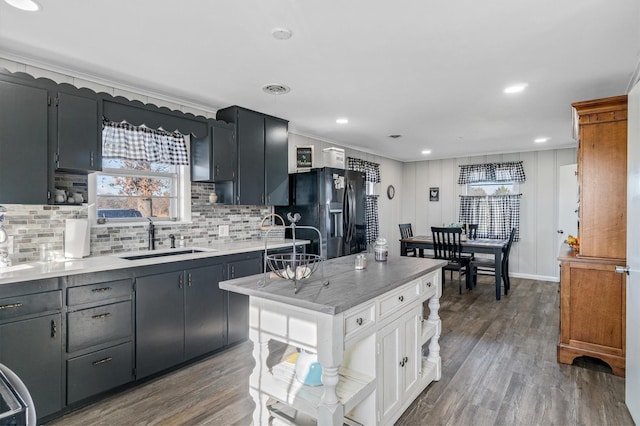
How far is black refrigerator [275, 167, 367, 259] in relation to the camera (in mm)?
4191

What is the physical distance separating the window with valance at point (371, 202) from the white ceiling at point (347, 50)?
7.60ft

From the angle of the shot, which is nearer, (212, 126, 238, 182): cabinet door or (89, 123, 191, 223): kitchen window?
(89, 123, 191, 223): kitchen window

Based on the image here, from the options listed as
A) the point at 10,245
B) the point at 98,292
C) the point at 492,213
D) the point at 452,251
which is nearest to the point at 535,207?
the point at 492,213

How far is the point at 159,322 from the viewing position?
2.67m

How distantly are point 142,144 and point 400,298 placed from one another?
2525 mm

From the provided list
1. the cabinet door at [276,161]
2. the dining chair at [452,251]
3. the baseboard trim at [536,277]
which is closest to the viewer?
the cabinet door at [276,161]

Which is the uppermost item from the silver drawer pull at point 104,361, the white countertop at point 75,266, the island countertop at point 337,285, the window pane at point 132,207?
the window pane at point 132,207

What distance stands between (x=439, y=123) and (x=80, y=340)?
419cm

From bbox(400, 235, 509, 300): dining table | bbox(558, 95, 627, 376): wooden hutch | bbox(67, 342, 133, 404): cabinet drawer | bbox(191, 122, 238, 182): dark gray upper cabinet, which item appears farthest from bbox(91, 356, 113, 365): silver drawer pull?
bbox(400, 235, 509, 300): dining table

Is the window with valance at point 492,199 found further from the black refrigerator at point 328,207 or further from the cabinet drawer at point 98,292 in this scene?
the cabinet drawer at point 98,292

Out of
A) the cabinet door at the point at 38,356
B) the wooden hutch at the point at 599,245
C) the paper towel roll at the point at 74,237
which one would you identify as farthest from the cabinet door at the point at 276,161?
the wooden hutch at the point at 599,245

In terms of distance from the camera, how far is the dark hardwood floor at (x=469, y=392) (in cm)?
215

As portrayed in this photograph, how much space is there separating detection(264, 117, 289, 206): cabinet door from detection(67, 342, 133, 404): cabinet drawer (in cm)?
206

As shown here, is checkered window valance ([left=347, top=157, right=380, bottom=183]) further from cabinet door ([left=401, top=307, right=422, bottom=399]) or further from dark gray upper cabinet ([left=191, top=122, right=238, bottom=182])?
cabinet door ([left=401, top=307, right=422, bottom=399])
